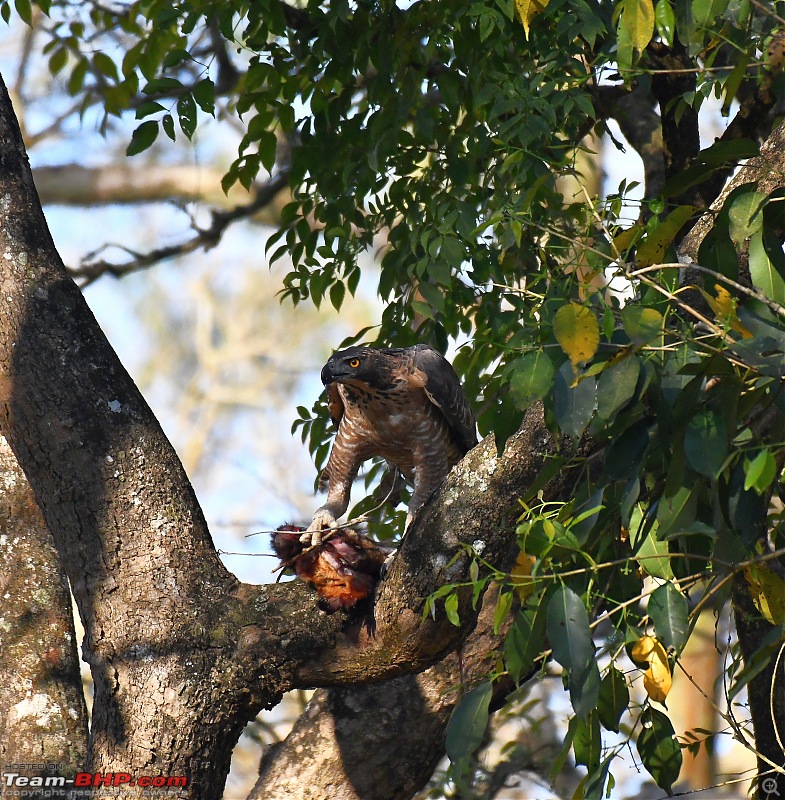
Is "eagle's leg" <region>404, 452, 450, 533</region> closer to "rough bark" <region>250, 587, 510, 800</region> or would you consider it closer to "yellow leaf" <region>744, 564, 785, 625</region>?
"rough bark" <region>250, 587, 510, 800</region>

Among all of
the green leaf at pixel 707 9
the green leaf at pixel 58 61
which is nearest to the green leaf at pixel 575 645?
the green leaf at pixel 707 9

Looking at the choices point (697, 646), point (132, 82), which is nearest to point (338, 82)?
point (132, 82)

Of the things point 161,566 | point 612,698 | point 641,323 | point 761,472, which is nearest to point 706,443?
point 761,472

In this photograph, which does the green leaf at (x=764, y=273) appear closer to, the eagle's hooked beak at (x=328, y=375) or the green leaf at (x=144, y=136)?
the eagle's hooked beak at (x=328, y=375)

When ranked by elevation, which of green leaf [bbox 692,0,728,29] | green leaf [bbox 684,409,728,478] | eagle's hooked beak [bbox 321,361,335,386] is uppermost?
eagle's hooked beak [bbox 321,361,335,386]

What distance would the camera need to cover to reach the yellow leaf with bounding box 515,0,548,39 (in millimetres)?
2543

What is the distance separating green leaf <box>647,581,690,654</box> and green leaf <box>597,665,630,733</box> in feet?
0.87

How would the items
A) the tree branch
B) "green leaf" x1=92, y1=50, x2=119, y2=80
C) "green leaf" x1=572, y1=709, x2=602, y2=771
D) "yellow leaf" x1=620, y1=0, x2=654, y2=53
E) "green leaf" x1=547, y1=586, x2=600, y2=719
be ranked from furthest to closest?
the tree branch
"green leaf" x1=92, y1=50, x2=119, y2=80
"yellow leaf" x1=620, y1=0, x2=654, y2=53
"green leaf" x1=572, y1=709, x2=602, y2=771
"green leaf" x1=547, y1=586, x2=600, y2=719

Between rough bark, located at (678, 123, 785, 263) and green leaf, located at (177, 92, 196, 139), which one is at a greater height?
green leaf, located at (177, 92, 196, 139)

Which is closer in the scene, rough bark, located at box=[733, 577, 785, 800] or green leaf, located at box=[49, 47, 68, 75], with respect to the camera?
rough bark, located at box=[733, 577, 785, 800]

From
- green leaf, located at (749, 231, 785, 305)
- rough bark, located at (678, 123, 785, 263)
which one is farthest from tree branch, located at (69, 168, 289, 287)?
green leaf, located at (749, 231, 785, 305)

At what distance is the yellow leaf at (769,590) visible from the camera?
2.02 m

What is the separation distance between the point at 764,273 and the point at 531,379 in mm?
556

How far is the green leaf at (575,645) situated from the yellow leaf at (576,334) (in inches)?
17.3
